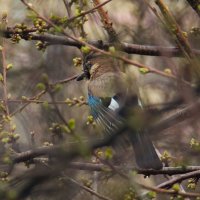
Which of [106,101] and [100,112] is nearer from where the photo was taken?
[106,101]

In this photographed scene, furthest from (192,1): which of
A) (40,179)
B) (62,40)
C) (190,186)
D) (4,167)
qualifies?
(40,179)

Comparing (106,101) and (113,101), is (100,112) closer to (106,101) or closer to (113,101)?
(106,101)

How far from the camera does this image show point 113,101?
4.05 metres

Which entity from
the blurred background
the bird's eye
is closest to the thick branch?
the blurred background

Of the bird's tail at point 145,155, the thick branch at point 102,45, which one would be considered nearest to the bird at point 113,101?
the bird's tail at point 145,155

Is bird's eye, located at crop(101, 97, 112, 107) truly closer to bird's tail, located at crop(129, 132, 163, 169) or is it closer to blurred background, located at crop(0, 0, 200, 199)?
blurred background, located at crop(0, 0, 200, 199)

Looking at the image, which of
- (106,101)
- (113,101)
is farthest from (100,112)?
(113,101)

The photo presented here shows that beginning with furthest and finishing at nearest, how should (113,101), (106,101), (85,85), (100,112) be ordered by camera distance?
(85,85) → (100,112) → (106,101) → (113,101)

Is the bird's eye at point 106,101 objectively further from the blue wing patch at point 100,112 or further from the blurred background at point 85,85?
the blurred background at point 85,85

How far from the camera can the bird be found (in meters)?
3.43

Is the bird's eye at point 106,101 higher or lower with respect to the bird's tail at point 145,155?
higher

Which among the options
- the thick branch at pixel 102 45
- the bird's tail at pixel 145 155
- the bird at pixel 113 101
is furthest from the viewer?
the thick branch at pixel 102 45

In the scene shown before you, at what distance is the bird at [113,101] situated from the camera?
3434mm

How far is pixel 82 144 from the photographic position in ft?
7.00
